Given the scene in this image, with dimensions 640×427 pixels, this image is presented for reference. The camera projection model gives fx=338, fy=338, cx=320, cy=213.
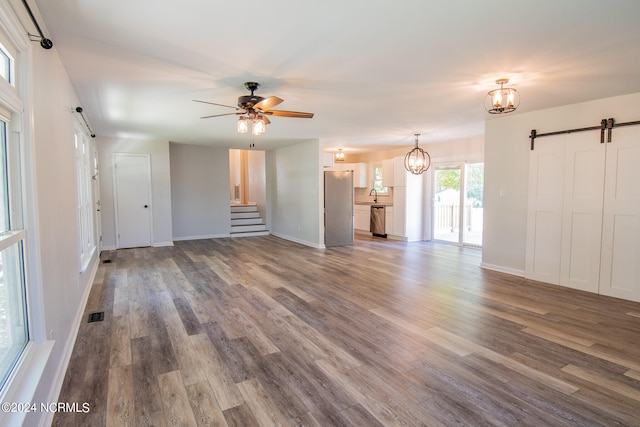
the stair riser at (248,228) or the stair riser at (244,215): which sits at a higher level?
the stair riser at (244,215)

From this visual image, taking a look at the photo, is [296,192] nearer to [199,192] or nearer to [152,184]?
[199,192]

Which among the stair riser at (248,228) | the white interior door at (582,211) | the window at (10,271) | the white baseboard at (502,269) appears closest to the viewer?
the window at (10,271)

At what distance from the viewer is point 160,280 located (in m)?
4.81

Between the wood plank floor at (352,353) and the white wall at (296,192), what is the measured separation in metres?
2.93

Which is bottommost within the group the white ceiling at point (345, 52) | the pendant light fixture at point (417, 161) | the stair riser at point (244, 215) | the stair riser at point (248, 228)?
the stair riser at point (248, 228)

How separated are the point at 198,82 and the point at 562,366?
397cm

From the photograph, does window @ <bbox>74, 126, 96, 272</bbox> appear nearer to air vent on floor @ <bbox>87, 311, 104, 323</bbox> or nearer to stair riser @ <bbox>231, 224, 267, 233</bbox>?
air vent on floor @ <bbox>87, 311, 104, 323</bbox>

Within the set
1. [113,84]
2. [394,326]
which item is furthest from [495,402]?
[113,84]

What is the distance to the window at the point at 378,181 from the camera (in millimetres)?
9836

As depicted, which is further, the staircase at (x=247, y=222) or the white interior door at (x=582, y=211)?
the staircase at (x=247, y=222)

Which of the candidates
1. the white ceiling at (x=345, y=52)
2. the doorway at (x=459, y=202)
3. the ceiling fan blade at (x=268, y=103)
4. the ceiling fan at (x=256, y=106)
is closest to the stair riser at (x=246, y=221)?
the doorway at (x=459, y=202)

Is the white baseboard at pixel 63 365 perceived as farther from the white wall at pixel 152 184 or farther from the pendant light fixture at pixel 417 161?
the pendant light fixture at pixel 417 161

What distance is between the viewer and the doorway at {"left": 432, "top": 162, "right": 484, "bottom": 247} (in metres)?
7.56

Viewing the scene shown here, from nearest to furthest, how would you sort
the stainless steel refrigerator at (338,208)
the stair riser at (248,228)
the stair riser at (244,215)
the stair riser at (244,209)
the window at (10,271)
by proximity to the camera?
the window at (10,271)
the stainless steel refrigerator at (338,208)
the stair riser at (248,228)
the stair riser at (244,215)
the stair riser at (244,209)
